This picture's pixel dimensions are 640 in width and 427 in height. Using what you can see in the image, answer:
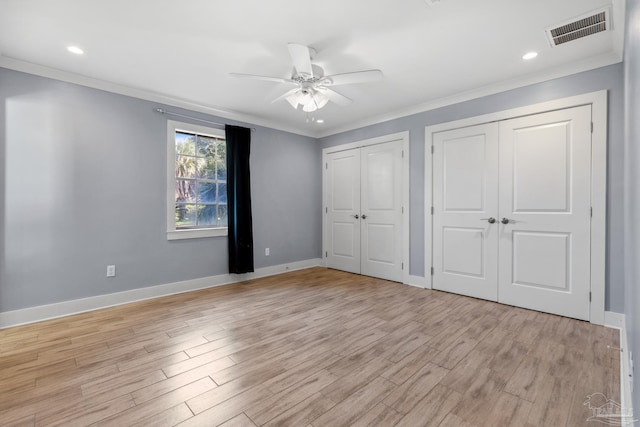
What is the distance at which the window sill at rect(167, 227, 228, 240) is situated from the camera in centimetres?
366

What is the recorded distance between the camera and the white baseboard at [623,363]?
1.50m

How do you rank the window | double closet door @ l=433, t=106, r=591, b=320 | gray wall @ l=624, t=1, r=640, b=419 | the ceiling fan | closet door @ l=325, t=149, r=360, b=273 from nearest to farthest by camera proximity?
gray wall @ l=624, t=1, r=640, b=419
the ceiling fan
double closet door @ l=433, t=106, r=591, b=320
the window
closet door @ l=325, t=149, r=360, b=273

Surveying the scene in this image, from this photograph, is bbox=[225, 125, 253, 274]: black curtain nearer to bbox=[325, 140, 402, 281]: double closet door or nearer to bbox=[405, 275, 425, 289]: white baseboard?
bbox=[325, 140, 402, 281]: double closet door

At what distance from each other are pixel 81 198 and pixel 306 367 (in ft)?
9.90

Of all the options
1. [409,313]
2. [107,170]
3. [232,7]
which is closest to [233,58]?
[232,7]

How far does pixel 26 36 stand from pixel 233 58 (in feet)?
5.51

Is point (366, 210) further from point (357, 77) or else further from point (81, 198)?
point (81, 198)

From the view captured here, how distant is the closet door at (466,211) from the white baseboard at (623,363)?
3.09 feet

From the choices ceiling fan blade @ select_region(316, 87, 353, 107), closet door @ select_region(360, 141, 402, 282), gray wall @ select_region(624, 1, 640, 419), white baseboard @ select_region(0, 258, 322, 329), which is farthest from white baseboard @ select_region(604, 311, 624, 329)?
white baseboard @ select_region(0, 258, 322, 329)

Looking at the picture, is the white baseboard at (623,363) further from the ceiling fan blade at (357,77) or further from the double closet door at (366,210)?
the ceiling fan blade at (357,77)

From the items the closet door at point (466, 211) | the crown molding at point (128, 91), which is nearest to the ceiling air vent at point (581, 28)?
the closet door at point (466, 211)

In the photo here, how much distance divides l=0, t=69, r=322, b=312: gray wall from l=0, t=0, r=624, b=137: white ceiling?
311mm

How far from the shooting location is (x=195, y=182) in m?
3.90

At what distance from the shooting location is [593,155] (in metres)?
2.66
